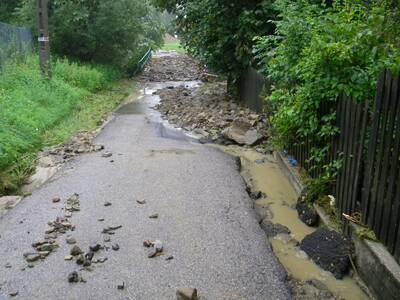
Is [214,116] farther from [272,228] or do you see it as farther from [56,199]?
[272,228]

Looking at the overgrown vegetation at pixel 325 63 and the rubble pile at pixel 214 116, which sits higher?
the overgrown vegetation at pixel 325 63

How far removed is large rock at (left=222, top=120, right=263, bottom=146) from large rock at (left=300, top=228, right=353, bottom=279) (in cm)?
465

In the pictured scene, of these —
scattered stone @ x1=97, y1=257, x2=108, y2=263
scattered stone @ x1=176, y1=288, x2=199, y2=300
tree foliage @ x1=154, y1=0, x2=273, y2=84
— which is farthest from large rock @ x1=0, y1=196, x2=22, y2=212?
tree foliage @ x1=154, y1=0, x2=273, y2=84

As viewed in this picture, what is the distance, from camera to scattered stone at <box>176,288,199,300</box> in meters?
3.67

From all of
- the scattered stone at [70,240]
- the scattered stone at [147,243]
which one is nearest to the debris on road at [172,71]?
the scattered stone at [70,240]

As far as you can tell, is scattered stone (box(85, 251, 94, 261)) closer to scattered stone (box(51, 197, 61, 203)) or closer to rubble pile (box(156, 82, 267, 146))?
scattered stone (box(51, 197, 61, 203))

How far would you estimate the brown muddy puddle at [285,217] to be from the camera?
13.9 feet

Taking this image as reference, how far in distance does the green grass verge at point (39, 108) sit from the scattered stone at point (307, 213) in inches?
172

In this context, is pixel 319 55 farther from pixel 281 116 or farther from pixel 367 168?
pixel 367 168

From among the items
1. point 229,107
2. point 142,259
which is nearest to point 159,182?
point 142,259

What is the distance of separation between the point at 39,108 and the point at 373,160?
857cm

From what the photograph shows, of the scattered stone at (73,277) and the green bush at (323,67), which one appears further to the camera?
the green bush at (323,67)

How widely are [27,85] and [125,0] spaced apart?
947cm

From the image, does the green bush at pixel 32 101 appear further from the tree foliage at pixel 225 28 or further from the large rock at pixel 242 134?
the tree foliage at pixel 225 28
